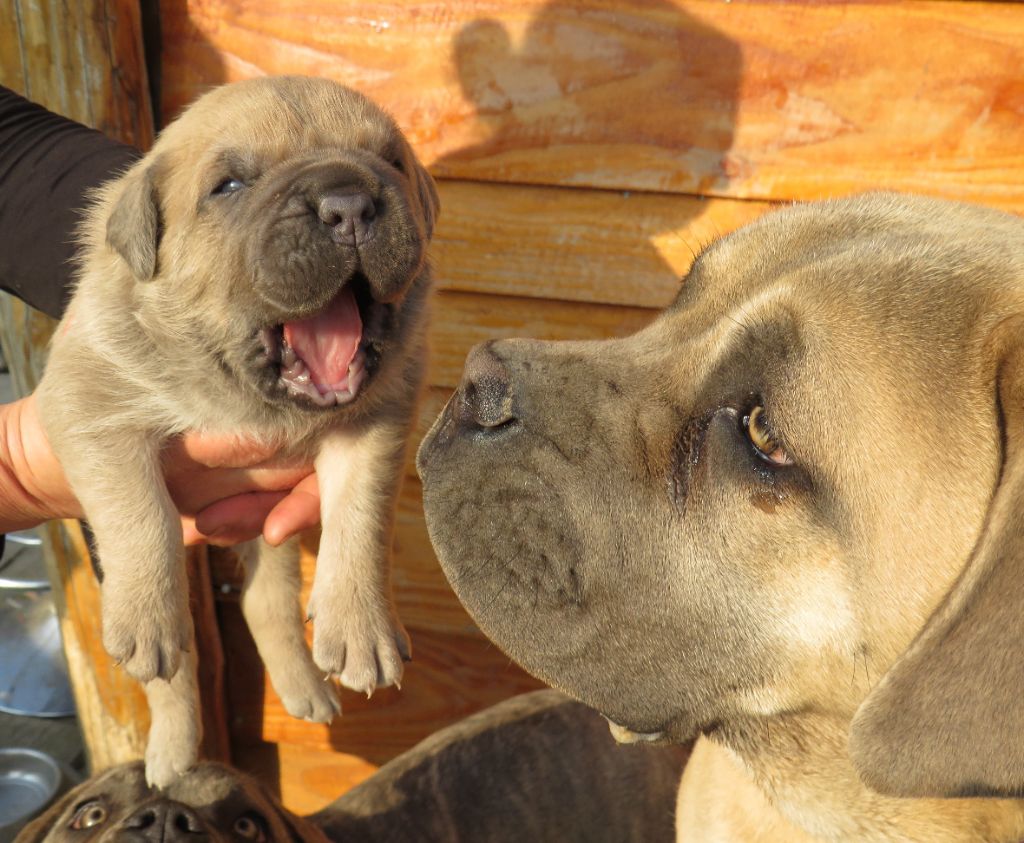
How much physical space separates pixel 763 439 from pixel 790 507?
125 mm

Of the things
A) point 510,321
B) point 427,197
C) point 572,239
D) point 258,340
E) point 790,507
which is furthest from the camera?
point 510,321

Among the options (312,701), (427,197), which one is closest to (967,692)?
(427,197)

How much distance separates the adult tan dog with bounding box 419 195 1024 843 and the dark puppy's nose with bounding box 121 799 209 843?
1.41m

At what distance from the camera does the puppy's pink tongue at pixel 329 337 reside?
2.63m

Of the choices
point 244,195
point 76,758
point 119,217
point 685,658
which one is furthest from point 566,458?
point 76,758

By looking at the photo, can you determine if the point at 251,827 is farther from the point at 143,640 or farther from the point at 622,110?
the point at 622,110

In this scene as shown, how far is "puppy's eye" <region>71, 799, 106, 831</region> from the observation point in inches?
124

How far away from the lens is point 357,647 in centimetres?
263

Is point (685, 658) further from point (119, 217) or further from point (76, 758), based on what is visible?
point (76, 758)

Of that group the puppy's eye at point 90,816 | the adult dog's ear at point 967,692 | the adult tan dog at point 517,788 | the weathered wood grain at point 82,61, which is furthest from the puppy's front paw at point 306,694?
the adult dog's ear at point 967,692

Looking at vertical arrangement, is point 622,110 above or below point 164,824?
above

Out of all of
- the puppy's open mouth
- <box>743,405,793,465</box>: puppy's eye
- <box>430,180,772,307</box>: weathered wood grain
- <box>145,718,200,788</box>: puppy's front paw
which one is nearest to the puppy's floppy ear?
the puppy's open mouth

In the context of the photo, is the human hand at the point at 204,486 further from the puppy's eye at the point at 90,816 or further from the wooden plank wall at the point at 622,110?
the wooden plank wall at the point at 622,110

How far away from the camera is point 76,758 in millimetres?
4906
